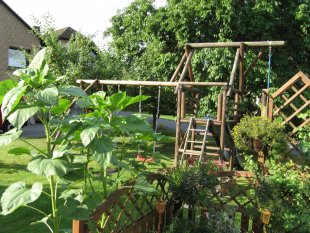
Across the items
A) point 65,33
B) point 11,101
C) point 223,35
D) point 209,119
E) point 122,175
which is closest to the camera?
point 11,101

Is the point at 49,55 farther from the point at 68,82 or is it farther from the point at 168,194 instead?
the point at 168,194

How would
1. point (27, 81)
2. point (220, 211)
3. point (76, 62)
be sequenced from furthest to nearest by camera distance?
point (76, 62) → point (220, 211) → point (27, 81)

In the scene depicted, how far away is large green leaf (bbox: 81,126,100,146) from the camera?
1940 mm

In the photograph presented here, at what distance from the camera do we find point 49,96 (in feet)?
6.27

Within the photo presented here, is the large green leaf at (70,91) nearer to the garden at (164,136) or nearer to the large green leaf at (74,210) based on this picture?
the garden at (164,136)

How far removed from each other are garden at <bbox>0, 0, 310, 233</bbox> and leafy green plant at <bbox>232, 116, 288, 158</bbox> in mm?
28

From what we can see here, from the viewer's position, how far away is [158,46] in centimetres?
1531

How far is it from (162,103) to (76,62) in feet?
13.6

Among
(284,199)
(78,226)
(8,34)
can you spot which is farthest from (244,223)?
(8,34)

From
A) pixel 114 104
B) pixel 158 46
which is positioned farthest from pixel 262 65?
pixel 114 104

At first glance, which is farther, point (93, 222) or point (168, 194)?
point (168, 194)

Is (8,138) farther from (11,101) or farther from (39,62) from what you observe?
(39,62)

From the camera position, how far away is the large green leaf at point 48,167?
192 cm

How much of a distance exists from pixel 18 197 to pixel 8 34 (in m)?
23.0
